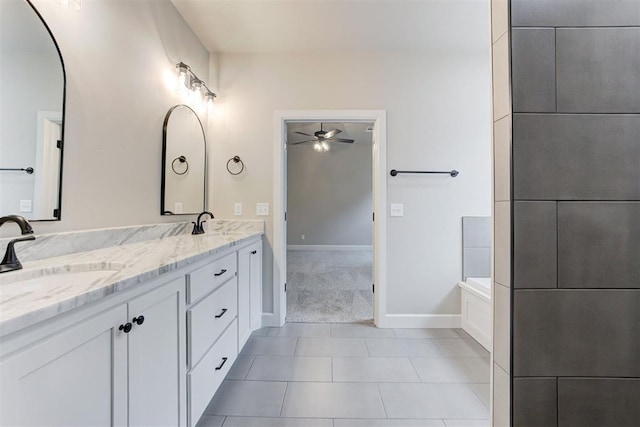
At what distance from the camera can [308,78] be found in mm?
2512

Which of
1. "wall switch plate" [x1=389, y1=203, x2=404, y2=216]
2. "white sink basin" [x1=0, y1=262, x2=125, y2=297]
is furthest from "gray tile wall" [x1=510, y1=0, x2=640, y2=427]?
"wall switch plate" [x1=389, y1=203, x2=404, y2=216]

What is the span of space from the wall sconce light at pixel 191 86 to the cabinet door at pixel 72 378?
6.13ft

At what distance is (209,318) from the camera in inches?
53.7

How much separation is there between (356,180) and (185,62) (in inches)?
218

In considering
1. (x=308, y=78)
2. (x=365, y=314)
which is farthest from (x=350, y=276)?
(x=308, y=78)

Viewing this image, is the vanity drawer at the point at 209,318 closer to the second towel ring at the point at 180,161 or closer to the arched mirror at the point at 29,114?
the arched mirror at the point at 29,114

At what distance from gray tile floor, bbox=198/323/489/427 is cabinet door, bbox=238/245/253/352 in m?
0.20

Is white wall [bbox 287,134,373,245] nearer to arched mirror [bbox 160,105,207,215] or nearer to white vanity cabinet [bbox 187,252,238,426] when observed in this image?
arched mirror [bbox 160,105,207,215]

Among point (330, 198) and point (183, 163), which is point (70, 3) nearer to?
point (183, 163)

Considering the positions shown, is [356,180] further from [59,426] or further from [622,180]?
[59,426]

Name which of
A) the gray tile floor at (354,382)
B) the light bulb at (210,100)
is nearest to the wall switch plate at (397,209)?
the gray tile floor at (354,382)

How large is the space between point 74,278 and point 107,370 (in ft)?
1.07

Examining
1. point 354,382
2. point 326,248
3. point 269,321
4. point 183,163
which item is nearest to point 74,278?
point 183,163

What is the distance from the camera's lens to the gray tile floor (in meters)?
1.41
